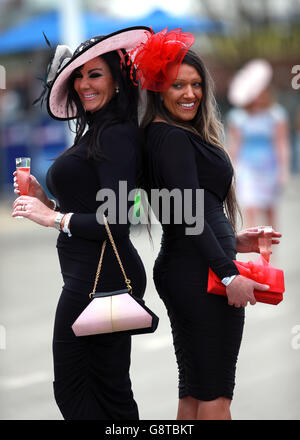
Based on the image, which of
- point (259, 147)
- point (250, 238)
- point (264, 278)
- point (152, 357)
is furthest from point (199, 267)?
point (259, 147)

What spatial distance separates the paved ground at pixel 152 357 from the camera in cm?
474

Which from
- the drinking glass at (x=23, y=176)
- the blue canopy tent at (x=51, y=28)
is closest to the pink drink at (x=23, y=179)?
the drinking glass at (x=23, y=176)

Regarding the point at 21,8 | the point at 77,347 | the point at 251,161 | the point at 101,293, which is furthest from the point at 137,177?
the point at 21,8

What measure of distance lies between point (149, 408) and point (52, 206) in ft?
5.01

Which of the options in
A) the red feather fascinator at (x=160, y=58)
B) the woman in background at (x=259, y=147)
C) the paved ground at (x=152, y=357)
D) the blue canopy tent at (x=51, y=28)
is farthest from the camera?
the blue canopy tent at (x=51, y=28)

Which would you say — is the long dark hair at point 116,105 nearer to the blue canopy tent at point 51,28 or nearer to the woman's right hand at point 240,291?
the woman's right hand at point 240,291

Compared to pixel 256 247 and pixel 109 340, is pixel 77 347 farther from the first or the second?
pixel 256 247

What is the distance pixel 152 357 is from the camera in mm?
5738

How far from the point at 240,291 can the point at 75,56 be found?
114 cm

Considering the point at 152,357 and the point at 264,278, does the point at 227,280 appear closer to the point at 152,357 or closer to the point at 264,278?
the point at 264,278

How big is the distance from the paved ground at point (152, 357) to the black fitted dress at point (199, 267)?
4.13 feet

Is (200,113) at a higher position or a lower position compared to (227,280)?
higher

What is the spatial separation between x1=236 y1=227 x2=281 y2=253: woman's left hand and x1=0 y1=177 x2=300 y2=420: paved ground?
50.7 inches

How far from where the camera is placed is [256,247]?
359cm
